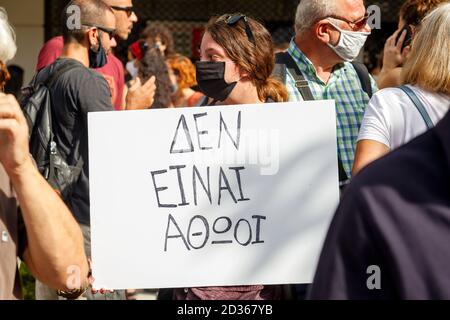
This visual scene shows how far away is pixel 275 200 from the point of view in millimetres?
3303

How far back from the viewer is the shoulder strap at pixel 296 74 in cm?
410

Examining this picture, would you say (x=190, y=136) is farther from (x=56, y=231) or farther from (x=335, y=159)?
(x=56, y=231)

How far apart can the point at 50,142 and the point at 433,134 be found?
132 inches

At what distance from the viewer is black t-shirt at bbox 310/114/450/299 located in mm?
1338

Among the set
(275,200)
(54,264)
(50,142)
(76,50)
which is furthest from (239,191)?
(76,50)

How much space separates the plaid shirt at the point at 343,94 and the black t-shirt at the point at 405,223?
2.56 meters

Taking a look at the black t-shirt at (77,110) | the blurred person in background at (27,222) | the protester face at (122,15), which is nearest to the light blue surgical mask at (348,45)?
the black t-shirt at (77,110)

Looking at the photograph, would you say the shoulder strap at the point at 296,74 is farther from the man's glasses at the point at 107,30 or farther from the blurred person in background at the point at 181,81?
the blurred person in background at the point at 181,81

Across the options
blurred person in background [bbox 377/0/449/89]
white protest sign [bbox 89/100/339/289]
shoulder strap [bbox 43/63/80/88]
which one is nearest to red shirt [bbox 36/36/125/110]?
shoulder strap [bbox 43/63/80/88]

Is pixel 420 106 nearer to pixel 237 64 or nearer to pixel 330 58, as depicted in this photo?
pixel 237 64

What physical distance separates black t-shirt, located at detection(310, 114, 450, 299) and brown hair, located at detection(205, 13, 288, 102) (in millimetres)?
2392

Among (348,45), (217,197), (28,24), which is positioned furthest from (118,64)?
(28,24)

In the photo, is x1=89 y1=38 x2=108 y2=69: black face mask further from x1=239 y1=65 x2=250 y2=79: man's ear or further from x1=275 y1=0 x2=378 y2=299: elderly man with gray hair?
x1=239 y1=65 x2=250 y2=79: man's ear

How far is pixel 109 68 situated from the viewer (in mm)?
6051
